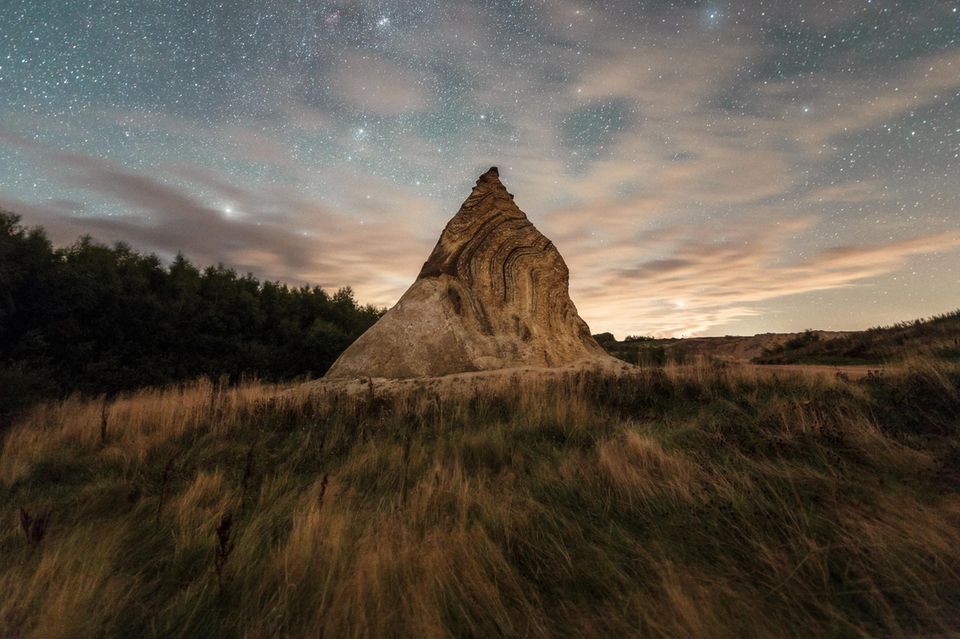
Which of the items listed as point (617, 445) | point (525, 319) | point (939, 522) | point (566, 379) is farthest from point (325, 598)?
point (525, 319)

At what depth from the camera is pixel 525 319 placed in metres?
15.0

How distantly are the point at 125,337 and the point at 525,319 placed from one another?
16.2m

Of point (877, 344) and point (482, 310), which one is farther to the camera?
point (877, 344)

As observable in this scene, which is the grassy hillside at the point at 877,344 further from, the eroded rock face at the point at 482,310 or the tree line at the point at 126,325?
the tree line at the point at 126,325

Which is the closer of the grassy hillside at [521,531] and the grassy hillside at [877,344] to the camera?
the grassy hillside at [521,531]

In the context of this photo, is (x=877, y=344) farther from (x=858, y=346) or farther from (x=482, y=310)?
(x=482, y=310)

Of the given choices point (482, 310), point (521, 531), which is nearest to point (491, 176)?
point (482, 310)

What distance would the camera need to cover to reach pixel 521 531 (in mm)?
3084

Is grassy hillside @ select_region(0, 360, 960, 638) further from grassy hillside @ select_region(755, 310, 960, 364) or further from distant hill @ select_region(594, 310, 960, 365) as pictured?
grassy hillside @ select_region(755, 310, 960, 364)

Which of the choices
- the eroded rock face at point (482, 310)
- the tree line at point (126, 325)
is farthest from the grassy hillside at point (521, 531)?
the tree line at point (126, 325)

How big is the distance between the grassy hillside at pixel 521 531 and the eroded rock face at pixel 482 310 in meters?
6.83

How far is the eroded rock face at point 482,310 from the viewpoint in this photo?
13.3 m

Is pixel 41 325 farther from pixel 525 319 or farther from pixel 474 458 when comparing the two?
pixel 474 458

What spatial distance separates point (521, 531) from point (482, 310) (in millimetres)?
11691
